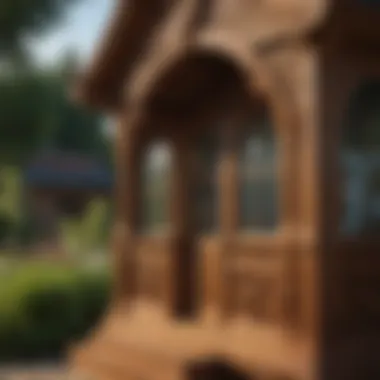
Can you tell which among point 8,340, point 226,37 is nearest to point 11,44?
point 8,340

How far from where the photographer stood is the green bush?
16.0 meters

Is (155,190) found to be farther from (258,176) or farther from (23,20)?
(23,20)

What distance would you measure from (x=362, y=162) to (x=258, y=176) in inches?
51.3

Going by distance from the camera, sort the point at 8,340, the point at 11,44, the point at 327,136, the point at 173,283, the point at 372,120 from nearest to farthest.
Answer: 1. the point at 327,136
2. the point at 372,120
3. the point at 173,283
4. the point at 8,340
5. the point at 11,44

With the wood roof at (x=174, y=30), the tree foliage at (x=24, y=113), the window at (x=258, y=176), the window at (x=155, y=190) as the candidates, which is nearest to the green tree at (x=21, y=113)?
the tree foliage at (x=24, y=113)

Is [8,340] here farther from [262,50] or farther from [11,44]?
[11,44]

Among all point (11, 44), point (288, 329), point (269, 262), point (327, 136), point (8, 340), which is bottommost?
point (8, 340)

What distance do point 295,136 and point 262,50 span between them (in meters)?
0.93

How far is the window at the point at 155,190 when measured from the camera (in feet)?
39.6

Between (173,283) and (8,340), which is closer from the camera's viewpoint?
(173,283)

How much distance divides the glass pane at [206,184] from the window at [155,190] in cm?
73

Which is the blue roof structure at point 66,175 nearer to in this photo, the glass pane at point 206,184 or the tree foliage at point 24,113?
the tree foliage at point 24,113

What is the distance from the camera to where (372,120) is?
9180mm

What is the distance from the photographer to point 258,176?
33.0 ft
